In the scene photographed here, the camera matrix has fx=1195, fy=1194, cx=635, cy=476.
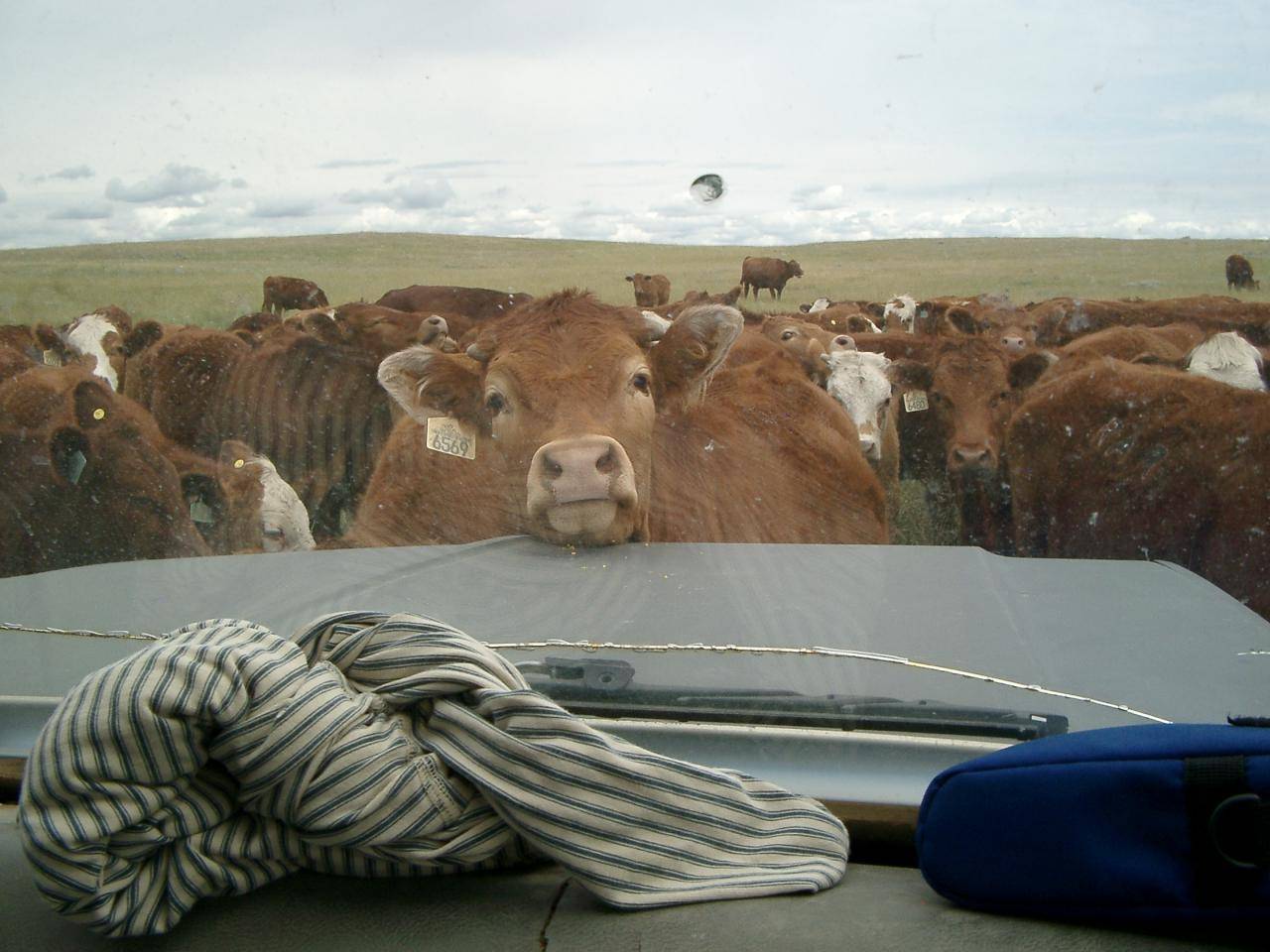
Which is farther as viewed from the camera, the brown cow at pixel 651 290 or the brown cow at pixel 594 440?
the brown cow at pixel 594 440

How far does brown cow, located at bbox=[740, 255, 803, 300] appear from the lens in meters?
3.20

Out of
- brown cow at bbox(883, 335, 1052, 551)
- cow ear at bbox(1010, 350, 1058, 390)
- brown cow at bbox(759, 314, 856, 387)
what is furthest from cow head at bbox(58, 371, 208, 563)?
cow ear at bbox(1010, 350, 1058, 390)

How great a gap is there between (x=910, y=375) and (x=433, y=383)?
346 centimetres

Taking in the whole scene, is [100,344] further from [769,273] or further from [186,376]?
[769,273]

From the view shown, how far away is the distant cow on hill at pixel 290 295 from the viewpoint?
12.1ft

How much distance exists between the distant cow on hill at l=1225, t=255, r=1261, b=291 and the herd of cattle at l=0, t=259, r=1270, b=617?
3 cm

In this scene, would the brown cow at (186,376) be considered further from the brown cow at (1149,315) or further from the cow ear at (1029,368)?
the cow ear at (1029,368)

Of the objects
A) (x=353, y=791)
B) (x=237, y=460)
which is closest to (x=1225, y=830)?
(x=353, y=791)

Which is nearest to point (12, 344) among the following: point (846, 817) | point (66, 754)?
point (66, 754)

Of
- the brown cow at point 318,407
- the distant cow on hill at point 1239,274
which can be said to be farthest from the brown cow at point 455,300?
the distant cow on hill at point 1239,274

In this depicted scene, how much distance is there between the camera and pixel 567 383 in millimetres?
4145

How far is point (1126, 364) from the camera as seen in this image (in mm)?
5043

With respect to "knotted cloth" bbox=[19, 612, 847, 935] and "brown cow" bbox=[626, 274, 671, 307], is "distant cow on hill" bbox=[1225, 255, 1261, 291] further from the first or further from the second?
"knotted cloth" bbox=[19, 612, 847, 935]

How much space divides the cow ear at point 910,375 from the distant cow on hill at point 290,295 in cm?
364
